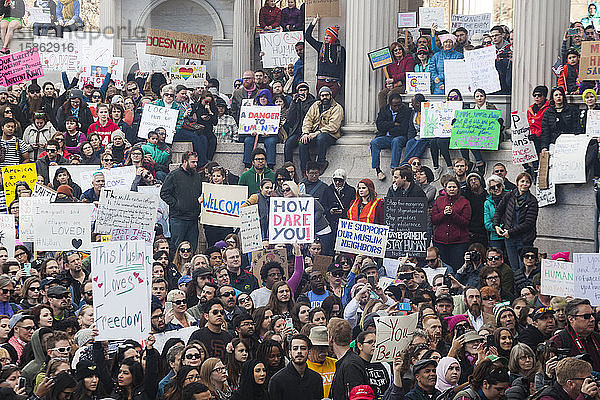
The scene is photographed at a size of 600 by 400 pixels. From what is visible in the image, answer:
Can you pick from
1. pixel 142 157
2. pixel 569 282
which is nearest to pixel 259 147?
pixel 142 157

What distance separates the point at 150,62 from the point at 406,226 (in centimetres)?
1013

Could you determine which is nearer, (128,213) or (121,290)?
(121,290)

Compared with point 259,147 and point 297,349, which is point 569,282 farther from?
point 259,147

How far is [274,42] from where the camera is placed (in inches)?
817

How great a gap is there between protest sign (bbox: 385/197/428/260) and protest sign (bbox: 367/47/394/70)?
14.8 ft

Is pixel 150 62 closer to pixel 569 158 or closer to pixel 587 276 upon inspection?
pixel 569 158

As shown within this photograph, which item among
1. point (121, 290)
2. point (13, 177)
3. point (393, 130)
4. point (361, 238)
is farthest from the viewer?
point (393, 130)

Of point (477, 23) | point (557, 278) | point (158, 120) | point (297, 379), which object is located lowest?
point (297, 379)

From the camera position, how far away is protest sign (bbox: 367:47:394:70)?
723 inches

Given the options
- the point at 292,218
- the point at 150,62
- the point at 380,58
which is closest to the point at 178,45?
the point at 150,62

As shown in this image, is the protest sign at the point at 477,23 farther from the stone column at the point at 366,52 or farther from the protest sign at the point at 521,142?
the protest sign at the point at 521,142

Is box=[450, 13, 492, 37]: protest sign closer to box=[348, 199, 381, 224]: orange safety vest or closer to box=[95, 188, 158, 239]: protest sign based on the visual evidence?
box=[348, 199, 381, 224]: orange safety vest

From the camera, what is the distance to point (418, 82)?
17875mm

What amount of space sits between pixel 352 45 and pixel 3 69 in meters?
5.33
